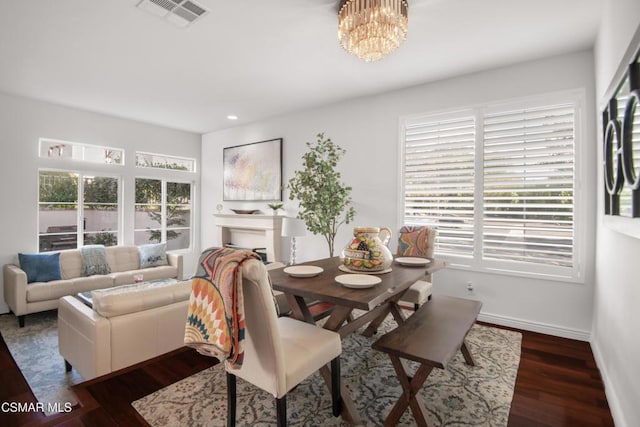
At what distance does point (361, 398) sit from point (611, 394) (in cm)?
154

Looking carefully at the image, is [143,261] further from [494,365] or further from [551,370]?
[551,370]

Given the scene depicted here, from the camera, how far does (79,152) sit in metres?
4.88

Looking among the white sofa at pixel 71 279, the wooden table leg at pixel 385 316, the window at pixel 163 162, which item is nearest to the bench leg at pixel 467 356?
the wooden table leg at pixel 385 316

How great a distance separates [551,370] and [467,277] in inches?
49.2

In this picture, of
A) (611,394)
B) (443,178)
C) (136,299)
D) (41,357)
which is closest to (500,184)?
(443,178)

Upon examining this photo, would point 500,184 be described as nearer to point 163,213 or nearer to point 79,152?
point 163,213

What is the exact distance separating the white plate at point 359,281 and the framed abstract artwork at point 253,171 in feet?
11.3

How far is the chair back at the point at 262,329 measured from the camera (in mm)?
1401

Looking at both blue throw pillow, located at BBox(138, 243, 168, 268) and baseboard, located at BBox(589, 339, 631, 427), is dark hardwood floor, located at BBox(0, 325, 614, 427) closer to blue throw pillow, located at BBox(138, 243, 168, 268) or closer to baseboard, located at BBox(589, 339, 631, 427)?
baseboard, located at BBox(589, 339, 631, 427)

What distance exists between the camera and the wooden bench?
5.55 ft

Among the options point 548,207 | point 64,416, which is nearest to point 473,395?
point 548,207

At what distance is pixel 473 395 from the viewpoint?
210 cm
